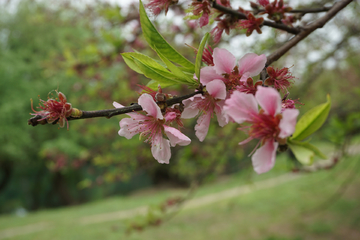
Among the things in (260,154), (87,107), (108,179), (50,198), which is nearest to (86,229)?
(108,179)

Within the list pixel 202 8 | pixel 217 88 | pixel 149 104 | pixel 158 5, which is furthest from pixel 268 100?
pixel 158 5

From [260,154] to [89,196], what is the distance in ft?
51.2

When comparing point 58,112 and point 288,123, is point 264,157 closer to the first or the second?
point 288,123

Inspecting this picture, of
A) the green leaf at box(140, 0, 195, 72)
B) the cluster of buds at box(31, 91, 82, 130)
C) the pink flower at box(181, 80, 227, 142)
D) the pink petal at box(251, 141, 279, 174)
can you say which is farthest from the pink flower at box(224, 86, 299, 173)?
the cluster of buds at box(31, 91, 82, 130)

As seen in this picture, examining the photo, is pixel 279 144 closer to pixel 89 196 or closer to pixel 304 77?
pixel 304 77

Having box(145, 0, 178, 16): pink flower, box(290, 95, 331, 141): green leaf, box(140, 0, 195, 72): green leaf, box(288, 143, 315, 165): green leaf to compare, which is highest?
box(145, 0, 178, 16): pink flower

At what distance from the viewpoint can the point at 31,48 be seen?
40.4 feet

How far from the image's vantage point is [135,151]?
3402mm

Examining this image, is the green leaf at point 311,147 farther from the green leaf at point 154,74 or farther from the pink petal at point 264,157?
the green leaf at point 154,74

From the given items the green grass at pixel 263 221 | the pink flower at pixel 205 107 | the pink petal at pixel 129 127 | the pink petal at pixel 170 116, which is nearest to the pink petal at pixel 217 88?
the pink flower at pixel 205 107

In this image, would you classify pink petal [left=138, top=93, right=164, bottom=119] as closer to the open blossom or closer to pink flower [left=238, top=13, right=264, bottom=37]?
the open blossom

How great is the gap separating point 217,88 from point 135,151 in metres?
2.88

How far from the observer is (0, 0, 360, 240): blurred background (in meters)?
2.68

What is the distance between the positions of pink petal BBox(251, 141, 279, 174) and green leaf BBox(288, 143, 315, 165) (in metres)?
0.03
